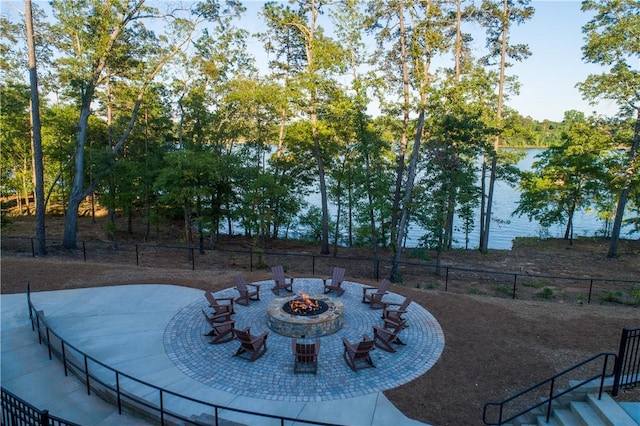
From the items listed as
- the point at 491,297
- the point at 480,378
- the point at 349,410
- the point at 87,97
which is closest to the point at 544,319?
→ the point at 491,297

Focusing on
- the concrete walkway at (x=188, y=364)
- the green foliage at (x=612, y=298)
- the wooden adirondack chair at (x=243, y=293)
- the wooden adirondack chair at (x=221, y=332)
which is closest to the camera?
the concrete walkway at (x=188, y=364)

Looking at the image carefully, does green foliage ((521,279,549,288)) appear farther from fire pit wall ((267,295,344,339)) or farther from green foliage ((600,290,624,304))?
fire pit wall ((267,295,344,339))

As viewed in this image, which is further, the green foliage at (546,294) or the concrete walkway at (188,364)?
the green foliage at (546,294)

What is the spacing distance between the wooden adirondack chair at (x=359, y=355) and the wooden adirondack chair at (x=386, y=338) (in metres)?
0.71

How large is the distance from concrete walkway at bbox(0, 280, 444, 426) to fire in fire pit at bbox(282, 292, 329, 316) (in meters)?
0.77

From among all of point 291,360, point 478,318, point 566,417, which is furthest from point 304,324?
point 566,417

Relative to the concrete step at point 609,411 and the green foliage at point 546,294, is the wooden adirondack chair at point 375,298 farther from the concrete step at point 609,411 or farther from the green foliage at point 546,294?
the green foliage at point 546,294

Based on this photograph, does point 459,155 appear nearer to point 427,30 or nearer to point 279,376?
point 427,30

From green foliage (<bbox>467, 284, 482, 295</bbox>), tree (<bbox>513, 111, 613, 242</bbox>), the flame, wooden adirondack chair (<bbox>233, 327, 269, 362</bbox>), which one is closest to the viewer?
wooden adirondack chair (<bbox>233, 327, 269, 362</bbox>)

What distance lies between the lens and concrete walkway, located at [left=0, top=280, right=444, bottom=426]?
6801mm

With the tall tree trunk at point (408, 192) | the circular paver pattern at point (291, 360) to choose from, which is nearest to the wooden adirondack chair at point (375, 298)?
the circular paver pattern at point (291, 360)

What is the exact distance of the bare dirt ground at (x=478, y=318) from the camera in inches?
293

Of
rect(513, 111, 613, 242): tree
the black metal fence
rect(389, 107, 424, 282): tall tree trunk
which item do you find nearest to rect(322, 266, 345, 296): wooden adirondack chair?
Answer: the black metal fence

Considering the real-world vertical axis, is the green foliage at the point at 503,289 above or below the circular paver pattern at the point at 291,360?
above
